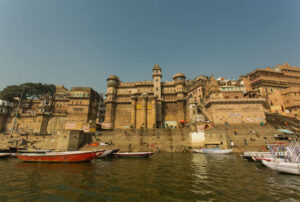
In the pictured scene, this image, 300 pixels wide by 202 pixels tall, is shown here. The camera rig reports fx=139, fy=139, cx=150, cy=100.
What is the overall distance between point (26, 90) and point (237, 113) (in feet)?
254

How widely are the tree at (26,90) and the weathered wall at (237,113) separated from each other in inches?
2597

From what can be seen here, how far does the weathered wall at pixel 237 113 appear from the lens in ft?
117

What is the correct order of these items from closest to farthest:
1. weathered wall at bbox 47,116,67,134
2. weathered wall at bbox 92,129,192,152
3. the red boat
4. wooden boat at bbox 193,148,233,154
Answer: the red boat → wooden boat at bbox 193,148,233,154 → weathered wall at bbox 92,129,192,152 → weathered wall at bbox 47,116,67,134

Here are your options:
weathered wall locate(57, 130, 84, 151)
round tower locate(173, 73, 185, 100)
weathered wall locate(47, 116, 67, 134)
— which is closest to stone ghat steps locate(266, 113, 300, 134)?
round tower locate(173, 73, 185, 100)

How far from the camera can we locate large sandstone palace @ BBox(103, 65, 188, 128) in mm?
41031

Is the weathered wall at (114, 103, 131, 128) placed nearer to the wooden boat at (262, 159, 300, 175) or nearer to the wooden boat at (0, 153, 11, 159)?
the wooden boat at (0, 153, 11, 159)

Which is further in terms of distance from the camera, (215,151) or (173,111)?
(173,111)

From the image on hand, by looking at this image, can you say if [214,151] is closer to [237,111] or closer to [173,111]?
[237,111]

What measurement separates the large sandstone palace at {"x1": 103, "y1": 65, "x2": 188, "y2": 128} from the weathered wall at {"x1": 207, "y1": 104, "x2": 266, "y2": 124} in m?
10.8

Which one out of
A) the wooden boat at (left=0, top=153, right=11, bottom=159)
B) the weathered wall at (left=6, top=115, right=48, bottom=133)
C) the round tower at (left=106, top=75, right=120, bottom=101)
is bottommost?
the wooden boat at (left=0, top=153, right=11, bottom=159)

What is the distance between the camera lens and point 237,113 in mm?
36312

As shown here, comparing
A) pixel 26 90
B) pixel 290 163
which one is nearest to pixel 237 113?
pixel 290 163

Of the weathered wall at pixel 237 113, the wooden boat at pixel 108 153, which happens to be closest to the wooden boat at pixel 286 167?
the wooden boat at pixel 108 153

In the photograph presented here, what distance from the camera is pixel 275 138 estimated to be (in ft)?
94.3
